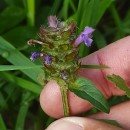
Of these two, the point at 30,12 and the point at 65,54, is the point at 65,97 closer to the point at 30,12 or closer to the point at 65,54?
the point at 65,54

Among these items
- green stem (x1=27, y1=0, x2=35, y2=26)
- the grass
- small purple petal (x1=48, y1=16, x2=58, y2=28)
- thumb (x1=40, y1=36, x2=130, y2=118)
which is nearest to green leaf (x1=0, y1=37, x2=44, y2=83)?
the grass

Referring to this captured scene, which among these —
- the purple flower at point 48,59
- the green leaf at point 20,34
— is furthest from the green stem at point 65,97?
the green leaf at point 20,34

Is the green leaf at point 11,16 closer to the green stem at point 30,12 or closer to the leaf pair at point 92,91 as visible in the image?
the green stem at point 30,12

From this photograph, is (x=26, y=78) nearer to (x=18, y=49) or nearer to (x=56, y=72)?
(x=18, y=49)

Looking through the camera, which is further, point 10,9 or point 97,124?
point 10,9

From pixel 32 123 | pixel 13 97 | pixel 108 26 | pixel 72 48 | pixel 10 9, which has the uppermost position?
pixel 10 9

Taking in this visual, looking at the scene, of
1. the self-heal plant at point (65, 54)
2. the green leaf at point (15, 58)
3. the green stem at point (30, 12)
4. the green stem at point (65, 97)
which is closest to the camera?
the self-heal plant at point (65, 54)

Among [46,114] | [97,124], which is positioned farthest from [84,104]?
[97,124]
